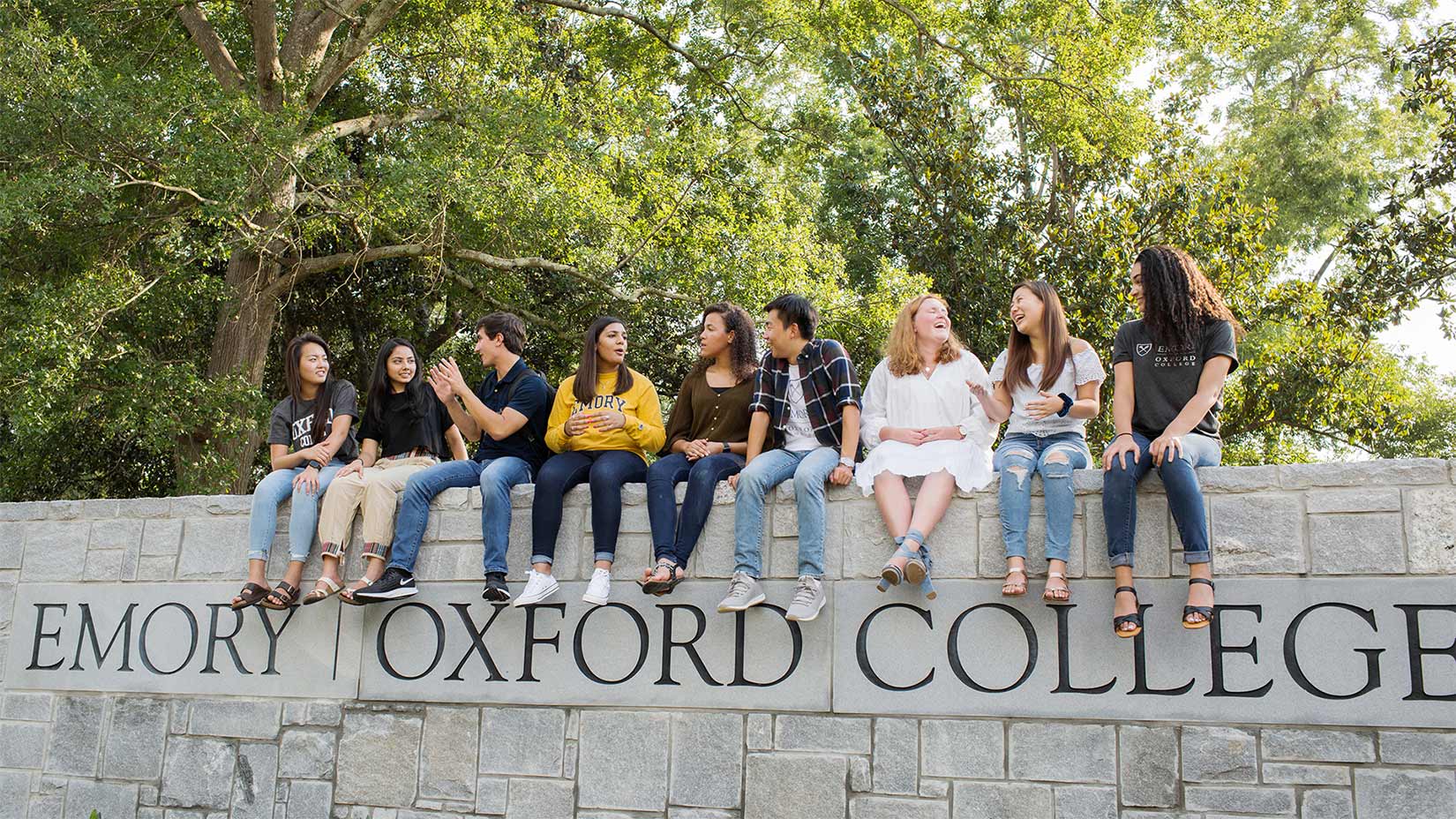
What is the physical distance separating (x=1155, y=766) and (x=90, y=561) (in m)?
Result: 5.13

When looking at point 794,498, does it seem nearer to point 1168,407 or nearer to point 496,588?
point 496,588

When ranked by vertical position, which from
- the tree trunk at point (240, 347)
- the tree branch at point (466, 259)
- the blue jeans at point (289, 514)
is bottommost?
the blue jeans at point (289, 514)

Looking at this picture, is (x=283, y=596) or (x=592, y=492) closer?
(x=592, y=492)

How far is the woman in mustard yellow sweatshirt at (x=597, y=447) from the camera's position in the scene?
203 inches


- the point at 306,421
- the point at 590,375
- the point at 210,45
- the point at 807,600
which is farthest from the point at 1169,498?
the point at 210,45

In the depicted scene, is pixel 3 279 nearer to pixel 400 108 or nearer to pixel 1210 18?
pixel 400 108

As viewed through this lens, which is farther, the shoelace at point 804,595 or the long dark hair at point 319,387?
the long dark hair at point 319,387

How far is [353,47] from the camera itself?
11367mm

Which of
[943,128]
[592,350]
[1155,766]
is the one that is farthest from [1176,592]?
[943,128]

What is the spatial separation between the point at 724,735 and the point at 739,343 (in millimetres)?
1708

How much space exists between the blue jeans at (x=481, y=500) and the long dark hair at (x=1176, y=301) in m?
2.71

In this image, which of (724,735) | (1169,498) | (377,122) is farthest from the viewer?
(377,122)

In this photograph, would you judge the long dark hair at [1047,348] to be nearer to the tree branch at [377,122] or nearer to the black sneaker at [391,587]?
the black sneaker at [391,587]

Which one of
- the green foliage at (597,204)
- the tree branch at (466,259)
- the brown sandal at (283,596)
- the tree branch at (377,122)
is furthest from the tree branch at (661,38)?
the brown sandal at (283,596)
